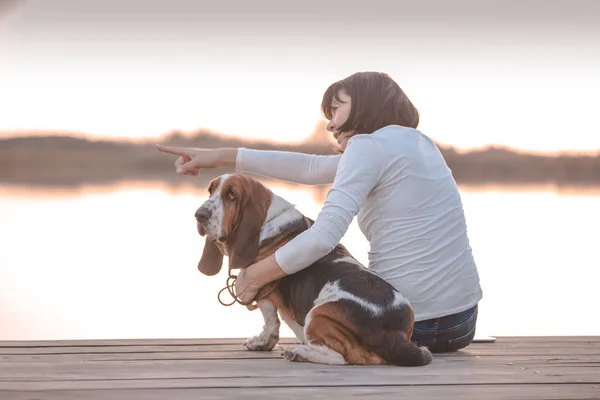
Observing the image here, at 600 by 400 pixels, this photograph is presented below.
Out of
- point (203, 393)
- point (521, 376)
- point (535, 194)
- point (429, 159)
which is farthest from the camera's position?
point (535, 194)

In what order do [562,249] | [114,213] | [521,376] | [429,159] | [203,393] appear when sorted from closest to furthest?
[203,393]
[521,376]
[429,159]
[562,249]
[114,213]

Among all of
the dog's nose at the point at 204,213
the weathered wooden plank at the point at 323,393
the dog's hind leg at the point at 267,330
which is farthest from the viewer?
the dog's hind leg at the point at 267,330

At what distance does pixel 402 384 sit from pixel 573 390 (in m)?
0.62

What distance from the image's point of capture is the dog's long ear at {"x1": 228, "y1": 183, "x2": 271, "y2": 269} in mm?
4309

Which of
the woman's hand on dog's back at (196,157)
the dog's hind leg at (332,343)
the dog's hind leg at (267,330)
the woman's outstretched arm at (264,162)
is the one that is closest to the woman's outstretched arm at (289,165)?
the woman's outstretched arm at (264,162)

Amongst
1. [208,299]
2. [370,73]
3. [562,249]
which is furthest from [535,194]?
[370,73]

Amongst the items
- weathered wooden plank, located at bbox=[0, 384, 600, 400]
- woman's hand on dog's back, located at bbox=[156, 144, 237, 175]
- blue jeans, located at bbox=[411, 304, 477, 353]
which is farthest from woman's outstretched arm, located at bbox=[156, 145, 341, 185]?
weathered wooden plank, located at bbox=[0, 384, 600, 400]

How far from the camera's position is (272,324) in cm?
438

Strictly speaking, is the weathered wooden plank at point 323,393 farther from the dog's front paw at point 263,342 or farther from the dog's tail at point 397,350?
the dog's front paw at point 263,342

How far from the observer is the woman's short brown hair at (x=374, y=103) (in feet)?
14.3

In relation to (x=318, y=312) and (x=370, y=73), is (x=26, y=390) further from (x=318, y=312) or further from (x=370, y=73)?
(x=370, y=73)

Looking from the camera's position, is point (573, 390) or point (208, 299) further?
point (208, 299)

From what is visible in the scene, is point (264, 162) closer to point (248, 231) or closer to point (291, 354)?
point (248, 231)

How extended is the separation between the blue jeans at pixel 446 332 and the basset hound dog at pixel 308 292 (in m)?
0.34
